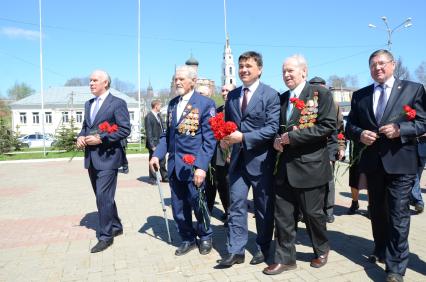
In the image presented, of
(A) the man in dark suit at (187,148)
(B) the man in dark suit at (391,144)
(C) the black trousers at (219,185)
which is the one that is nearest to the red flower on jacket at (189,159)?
(A) the man in dark suit at (187,148)

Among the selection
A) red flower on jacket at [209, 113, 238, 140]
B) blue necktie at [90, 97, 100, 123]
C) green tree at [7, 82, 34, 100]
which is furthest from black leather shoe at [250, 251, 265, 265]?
green tree at [7, 82, 34, 100]

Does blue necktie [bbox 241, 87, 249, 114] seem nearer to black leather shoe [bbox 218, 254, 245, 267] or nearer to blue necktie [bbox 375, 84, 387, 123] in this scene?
blue necktie [bbox 375, 84, 387, 123]

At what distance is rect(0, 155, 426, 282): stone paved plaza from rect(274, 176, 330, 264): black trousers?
0.21 meters

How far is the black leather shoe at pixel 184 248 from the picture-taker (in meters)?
4.54

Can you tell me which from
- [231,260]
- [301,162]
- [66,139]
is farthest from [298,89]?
[66,139]

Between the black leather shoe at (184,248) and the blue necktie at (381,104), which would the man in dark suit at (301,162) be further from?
the black leather shoe at (184,248)

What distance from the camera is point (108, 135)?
16.2 feet

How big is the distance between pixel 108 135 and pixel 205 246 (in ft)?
6.27

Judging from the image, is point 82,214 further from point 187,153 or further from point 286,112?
point 286,112

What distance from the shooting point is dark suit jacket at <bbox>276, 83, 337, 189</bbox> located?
3.66 meters

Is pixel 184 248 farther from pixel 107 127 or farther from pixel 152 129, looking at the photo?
pixel 152 129

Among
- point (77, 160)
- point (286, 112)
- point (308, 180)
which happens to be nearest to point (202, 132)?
point (286, 112)

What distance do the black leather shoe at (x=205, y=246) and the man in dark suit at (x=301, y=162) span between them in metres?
0.96

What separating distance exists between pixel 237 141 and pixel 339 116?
Answer: 2.68m
